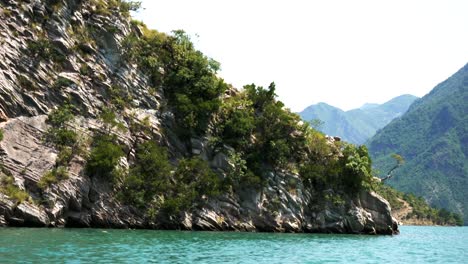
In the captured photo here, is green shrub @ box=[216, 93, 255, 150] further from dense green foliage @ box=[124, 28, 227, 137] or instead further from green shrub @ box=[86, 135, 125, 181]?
green shrub @ box=[86, 135, 125, 181]

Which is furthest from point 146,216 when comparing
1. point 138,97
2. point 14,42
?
point 14,42

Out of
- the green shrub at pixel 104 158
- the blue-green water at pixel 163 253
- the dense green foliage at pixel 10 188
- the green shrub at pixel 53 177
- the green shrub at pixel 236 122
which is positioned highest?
the green shrub at pixel 236 122

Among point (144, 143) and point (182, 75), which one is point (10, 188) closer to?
point (144, 143)

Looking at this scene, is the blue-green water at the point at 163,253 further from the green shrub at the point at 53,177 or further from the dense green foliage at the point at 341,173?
the dense green foliage at the point at 341,173

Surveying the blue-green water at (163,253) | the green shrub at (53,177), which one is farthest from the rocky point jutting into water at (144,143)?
the blue-green water at (163,253)

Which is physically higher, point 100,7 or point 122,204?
point 100,7

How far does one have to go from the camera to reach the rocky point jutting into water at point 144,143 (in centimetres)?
5634

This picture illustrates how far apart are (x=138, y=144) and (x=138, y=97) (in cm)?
881

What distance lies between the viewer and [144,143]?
220 feet

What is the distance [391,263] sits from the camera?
3784cm

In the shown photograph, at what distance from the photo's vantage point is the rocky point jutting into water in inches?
2218

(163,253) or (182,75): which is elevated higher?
(182,75)

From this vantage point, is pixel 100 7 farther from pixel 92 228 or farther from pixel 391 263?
pixel 391 263

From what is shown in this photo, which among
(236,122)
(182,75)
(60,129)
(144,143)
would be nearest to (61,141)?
(60,129)
